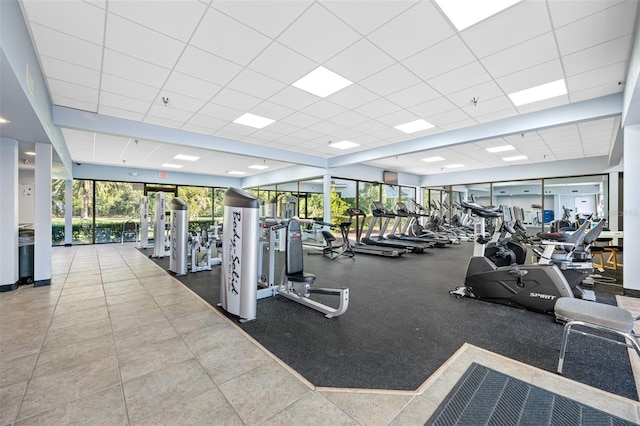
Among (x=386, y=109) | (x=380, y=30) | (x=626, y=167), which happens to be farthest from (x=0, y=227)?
(x=626, y=167)

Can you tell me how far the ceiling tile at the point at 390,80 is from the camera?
3.39 m

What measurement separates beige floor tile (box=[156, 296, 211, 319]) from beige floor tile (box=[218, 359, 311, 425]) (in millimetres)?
1527

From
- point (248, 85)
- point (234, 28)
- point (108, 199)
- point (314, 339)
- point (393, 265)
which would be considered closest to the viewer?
point (314, 339)

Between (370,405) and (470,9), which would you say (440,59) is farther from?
(370,405)

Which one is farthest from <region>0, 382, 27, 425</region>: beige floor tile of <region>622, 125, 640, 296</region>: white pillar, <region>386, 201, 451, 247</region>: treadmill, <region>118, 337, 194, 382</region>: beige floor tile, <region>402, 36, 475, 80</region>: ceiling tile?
<region>386, 201, 451, 247</region>: treadmill

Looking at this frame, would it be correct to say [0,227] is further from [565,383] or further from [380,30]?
[565,383]

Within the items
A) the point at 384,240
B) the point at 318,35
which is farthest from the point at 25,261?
the point at 384,240

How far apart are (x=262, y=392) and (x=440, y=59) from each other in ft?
12.0

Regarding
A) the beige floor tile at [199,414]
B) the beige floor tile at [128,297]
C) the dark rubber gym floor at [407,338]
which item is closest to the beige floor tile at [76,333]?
the beige floor tile at [128,297]

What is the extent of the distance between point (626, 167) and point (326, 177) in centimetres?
648

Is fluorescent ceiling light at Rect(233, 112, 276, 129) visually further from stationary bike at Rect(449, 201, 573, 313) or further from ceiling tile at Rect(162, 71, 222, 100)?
stationary bike at Rect(449, 201, 573, 313)

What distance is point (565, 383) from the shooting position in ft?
5.93

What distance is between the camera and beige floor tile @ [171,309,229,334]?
2695 millimetres

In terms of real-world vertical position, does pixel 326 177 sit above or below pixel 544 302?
above
